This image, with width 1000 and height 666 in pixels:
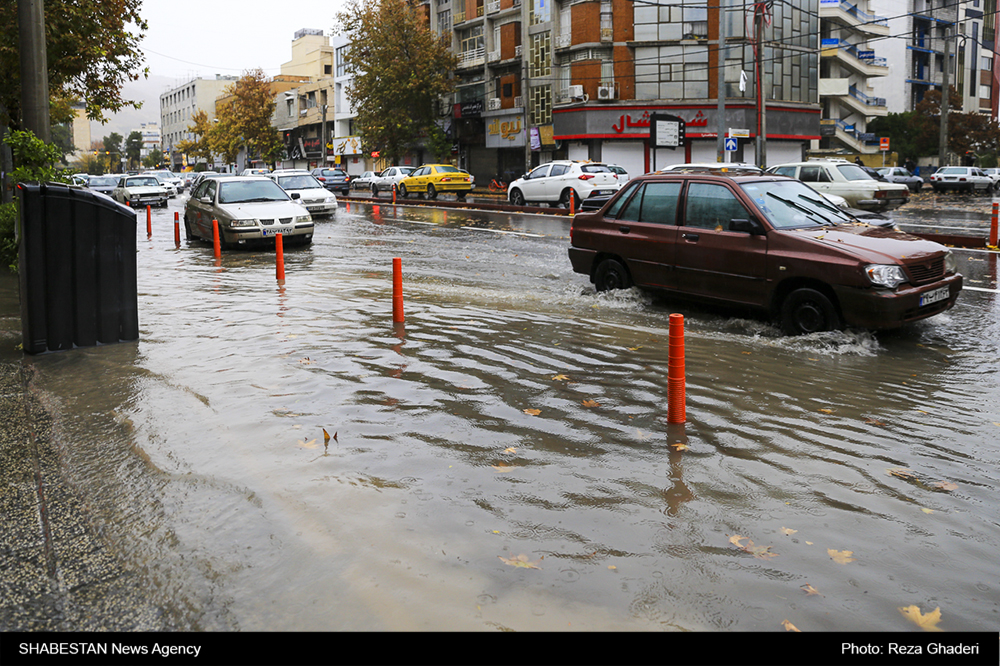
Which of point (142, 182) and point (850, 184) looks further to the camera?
point (142, 182)

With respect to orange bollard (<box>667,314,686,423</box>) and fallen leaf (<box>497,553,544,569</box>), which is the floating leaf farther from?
orange bollard (<box>667,314,686,423</box>)

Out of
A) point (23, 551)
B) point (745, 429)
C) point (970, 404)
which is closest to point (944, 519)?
point (745, 429)

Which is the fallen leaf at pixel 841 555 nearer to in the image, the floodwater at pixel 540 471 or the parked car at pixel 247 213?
the floodwater at pixel 540 471

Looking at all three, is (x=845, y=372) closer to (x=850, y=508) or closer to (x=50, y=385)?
(x=850, y=508)

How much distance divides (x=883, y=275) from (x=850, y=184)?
15.3m

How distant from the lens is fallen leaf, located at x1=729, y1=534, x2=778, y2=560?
3.99 meters

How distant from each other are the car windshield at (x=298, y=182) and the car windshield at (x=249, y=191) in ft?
27.7

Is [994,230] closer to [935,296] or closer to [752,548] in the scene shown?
[935,296]

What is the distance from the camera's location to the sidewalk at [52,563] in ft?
11.2

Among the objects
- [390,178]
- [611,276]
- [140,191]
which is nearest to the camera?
[611,276]

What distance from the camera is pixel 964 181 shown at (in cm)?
4522

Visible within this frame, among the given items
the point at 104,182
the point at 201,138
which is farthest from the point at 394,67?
the point at 201,138

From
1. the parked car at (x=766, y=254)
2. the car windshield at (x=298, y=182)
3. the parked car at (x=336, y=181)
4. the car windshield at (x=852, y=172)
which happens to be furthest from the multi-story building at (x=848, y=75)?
the parked car at (x=766, y=254)

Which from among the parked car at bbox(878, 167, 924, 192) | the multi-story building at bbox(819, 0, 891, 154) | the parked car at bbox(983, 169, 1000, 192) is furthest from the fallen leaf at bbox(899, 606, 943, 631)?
the multi-story building at bbox(819, 0, 891, 154)
